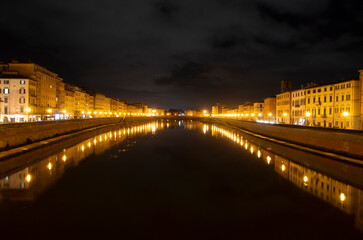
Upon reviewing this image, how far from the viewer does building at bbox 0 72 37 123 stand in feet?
137

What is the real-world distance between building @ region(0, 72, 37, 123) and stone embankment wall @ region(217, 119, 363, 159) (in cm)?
4177

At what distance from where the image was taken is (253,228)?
8.47m

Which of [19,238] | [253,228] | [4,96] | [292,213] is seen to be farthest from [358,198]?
[4,96]

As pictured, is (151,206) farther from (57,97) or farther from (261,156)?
(57,97)

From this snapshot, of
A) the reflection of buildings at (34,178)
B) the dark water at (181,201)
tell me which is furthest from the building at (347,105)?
the reflection of buildings at (34,178)

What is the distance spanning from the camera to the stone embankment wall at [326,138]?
1792 cm

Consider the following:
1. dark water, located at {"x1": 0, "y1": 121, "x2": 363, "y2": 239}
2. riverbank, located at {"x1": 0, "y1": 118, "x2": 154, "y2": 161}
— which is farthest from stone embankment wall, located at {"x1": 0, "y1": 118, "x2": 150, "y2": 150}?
dark water, located at {"x1": 0, "y1": 121, "x2": 363, "y2": 239}

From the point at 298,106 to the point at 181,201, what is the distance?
47298 millimetres

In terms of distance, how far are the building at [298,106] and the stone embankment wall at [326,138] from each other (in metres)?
16.5

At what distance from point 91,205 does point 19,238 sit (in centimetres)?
308

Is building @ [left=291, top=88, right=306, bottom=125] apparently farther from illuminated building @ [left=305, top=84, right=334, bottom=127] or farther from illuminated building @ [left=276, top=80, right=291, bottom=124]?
illuminated building @ [left=276, top=80, right=291, bottom=124]

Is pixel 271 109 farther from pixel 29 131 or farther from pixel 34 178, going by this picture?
pixel 34 178

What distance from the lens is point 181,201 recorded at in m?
11.0

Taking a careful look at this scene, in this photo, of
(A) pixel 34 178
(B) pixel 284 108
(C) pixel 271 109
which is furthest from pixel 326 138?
(C) pixel 271 109
